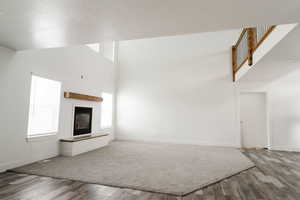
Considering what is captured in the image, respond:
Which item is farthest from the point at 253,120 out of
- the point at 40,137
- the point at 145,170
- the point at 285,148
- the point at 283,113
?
the point at 40,137

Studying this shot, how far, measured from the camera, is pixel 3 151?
10.1ft

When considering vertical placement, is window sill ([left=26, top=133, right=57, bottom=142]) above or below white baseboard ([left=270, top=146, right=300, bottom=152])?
above

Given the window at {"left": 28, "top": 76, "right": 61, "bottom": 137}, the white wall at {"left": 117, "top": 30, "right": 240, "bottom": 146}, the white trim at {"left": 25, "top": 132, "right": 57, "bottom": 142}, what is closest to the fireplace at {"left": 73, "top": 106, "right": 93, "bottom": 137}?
the window at {"left": 28, "top": 76, "right": 61, "bottom": 137}

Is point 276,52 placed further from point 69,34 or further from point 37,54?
point 37,54

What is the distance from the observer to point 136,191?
2.34 metres

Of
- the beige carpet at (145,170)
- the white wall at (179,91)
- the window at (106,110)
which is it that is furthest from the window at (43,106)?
the white wall at (179,91)

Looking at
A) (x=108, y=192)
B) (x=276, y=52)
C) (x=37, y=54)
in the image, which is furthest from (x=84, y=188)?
(x=276, y=52)

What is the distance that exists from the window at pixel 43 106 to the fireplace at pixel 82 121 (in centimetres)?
71

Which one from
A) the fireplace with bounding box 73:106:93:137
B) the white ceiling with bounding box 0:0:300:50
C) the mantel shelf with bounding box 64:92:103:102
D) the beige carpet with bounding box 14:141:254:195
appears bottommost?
the beige carpet with bounding box 14:141:254:195

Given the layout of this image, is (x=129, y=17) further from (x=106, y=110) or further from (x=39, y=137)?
(x=106, y=110)

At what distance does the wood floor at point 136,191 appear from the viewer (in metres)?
2.16

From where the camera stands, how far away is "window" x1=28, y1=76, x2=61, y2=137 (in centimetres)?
375

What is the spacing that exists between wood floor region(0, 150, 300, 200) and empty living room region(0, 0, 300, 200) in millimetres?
18

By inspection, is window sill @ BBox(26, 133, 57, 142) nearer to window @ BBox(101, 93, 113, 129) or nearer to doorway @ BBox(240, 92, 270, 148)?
window @ BBox(101, 93, 113, 129)
